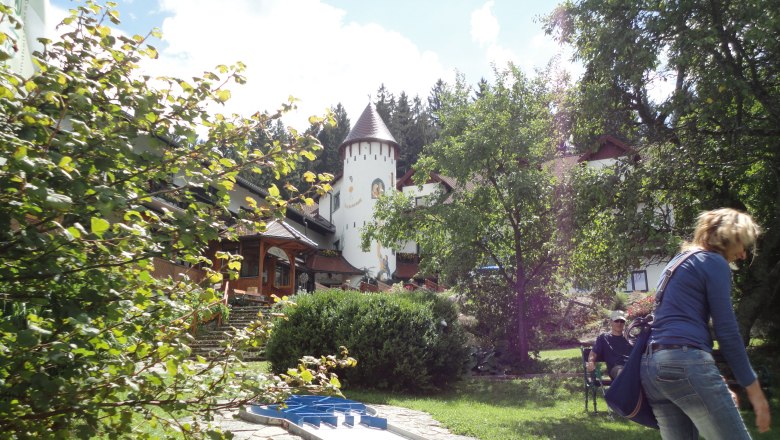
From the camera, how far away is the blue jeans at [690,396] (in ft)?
9.93

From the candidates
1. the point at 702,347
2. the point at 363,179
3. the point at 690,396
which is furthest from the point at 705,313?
the point at 363,179

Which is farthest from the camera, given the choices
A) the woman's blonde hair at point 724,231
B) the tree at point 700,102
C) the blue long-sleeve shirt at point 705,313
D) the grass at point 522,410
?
the tree at point 700,102

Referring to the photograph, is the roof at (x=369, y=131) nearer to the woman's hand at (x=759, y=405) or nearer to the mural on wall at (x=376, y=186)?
the mural on wall at (x=376, y=186)

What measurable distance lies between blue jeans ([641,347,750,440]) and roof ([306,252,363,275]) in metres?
34.0

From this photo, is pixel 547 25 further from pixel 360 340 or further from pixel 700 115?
pixel 360 340

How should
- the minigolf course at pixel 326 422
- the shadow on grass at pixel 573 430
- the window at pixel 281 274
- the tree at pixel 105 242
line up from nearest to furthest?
the tree at pixel 105 242 < the minigolf course at pixel 326 422 < the shadow on grass at pixel 573 430 < the window at pixel 281 274

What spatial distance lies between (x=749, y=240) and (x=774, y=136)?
29.8 ft

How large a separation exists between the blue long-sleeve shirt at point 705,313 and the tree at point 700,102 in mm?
8041

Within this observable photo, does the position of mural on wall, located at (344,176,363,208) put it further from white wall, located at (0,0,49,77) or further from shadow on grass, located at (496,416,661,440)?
white wall, located at (0,0,49,77)

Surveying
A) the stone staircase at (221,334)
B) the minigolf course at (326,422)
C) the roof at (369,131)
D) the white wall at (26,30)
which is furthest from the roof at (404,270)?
the white wall at (26,30)

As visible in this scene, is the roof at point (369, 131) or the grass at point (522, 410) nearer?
the grass at point (522, 410)

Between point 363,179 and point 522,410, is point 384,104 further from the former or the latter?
point 522,410

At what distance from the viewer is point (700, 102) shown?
1084cm

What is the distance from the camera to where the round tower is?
132 feet
